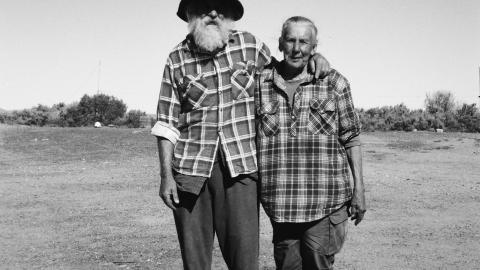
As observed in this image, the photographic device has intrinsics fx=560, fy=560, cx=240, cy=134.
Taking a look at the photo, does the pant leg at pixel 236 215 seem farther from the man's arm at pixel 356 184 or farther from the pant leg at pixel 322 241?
the man's arm at pixel 356 184

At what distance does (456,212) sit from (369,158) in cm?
682

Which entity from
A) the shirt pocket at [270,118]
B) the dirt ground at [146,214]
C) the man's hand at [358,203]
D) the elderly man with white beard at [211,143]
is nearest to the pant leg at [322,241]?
the man's hand at [358,203]

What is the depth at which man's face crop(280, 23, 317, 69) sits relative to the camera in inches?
128

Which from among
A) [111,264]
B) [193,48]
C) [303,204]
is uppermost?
[193,48]

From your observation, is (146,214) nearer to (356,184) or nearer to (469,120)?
(356,184)

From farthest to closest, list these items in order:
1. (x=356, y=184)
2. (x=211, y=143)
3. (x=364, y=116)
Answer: (x=364, y=116), (x=356, y=184), (x=211, y=143)

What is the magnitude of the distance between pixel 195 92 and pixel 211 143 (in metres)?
0.31

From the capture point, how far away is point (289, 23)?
330cm

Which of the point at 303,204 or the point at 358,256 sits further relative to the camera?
the point at 358,256

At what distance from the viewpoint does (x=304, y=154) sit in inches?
127

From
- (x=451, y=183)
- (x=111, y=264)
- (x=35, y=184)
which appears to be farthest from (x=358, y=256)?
(x=35, y=184)

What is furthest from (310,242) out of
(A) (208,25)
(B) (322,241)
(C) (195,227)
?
(A) (208,25)

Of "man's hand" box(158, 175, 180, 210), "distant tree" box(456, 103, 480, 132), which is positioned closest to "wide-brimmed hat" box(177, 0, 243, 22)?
"man's hand" box(158, 175, 180, 210)

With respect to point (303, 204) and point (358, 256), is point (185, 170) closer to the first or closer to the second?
point (303, 204)
